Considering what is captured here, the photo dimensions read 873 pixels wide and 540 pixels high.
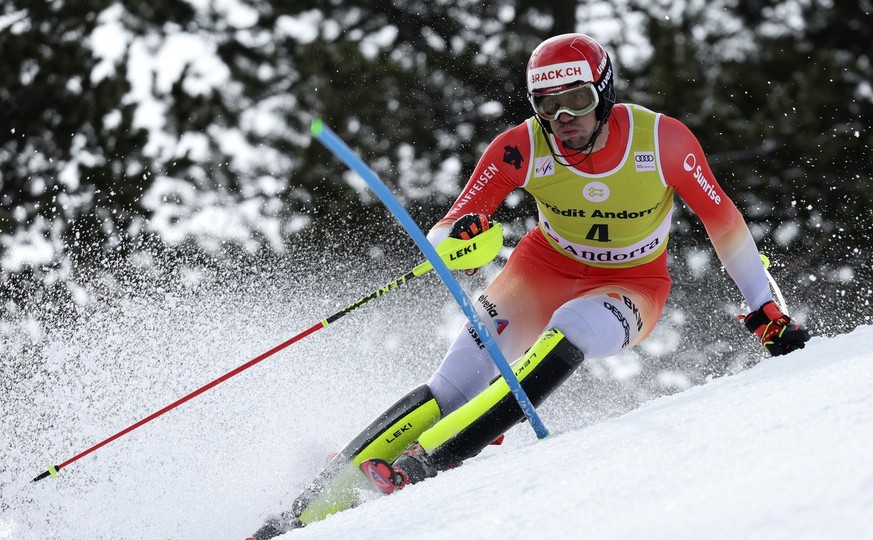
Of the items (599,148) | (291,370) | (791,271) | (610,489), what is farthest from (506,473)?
(791,271)

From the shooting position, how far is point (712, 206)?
344 centimetres

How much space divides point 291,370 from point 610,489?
182 inches

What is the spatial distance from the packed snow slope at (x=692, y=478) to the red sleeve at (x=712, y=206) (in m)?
0.77

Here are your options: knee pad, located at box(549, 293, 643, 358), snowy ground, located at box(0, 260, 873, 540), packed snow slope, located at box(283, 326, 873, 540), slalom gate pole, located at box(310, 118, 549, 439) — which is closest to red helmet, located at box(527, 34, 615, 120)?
knee pad, located at box(549, 293, 643, 358)

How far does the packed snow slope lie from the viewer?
4.56ft

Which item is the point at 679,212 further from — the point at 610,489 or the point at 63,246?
the point at 610,489

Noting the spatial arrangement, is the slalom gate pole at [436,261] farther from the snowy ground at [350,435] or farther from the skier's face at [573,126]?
the skier's face at [573,126]

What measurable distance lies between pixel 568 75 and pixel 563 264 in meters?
0.78

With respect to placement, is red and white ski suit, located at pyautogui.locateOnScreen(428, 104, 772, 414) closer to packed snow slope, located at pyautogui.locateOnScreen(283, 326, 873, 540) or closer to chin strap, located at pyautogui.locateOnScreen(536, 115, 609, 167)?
chin strap, located at pyautogui.locateOnScreen(536, 115, 609, 167)

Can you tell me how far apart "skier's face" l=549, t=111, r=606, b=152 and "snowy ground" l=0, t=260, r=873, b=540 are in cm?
90

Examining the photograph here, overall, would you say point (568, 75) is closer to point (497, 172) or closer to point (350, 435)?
point (497, 172)

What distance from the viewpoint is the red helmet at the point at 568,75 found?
3.30 metres

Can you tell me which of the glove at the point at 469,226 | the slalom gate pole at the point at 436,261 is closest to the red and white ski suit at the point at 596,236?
the glove at the point at 469,226

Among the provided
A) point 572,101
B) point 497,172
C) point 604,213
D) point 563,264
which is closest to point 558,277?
point 563,264
